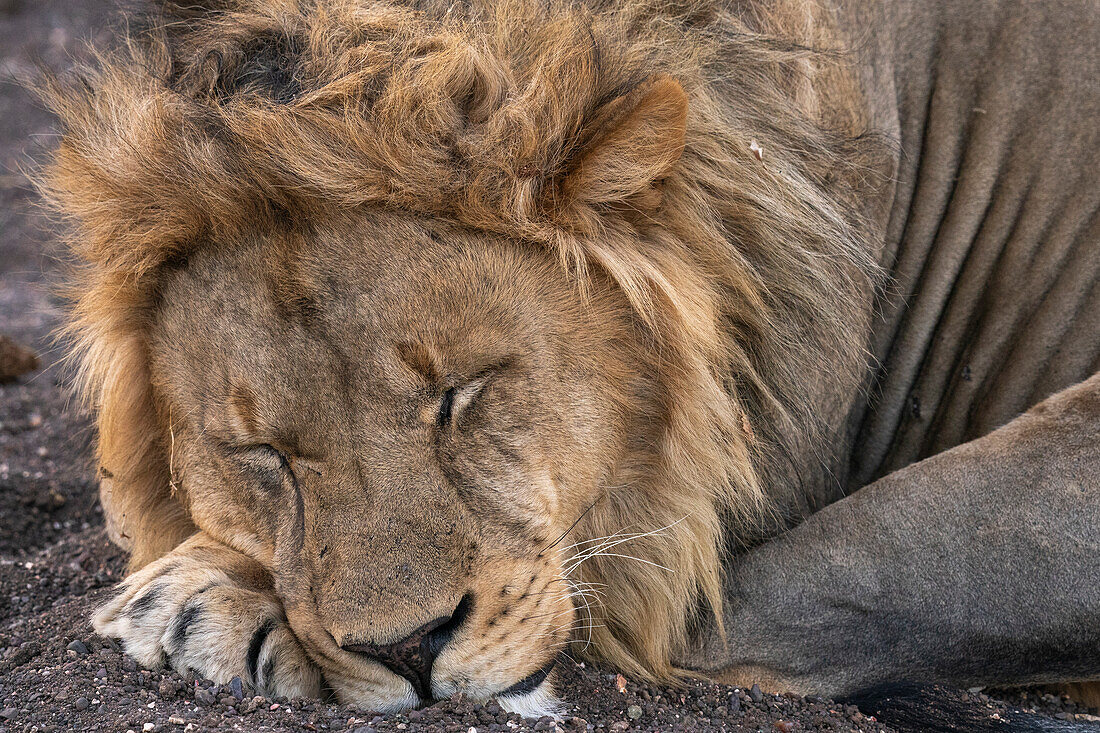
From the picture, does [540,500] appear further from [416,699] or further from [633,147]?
[633,147]

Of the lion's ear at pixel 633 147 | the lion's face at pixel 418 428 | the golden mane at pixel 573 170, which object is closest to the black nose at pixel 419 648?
the lion's face at pixel 418 428

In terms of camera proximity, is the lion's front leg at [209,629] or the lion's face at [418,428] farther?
the lion's front leg at [209,629]

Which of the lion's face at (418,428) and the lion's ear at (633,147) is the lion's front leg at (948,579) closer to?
the lion's face at (418,428)

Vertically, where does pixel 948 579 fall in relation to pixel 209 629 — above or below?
above

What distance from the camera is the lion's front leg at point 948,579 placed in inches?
92.0

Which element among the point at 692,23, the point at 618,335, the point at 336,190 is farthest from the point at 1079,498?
the point at 336,190

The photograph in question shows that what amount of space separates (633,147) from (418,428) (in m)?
0.69

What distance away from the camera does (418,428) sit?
2.14 meters

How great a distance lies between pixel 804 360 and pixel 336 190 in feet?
3.61

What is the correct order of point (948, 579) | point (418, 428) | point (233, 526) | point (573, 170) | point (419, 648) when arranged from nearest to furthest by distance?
point (419, 648) → point (418, 428) → point (573, 170) → point (948, 579) → point (233, 526)

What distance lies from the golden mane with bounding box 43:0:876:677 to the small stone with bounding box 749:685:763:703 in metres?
0.21

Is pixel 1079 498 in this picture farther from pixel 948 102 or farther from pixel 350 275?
pixel 350 275

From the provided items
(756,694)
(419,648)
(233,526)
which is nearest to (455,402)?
(419,648)

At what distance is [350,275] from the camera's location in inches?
85.4
